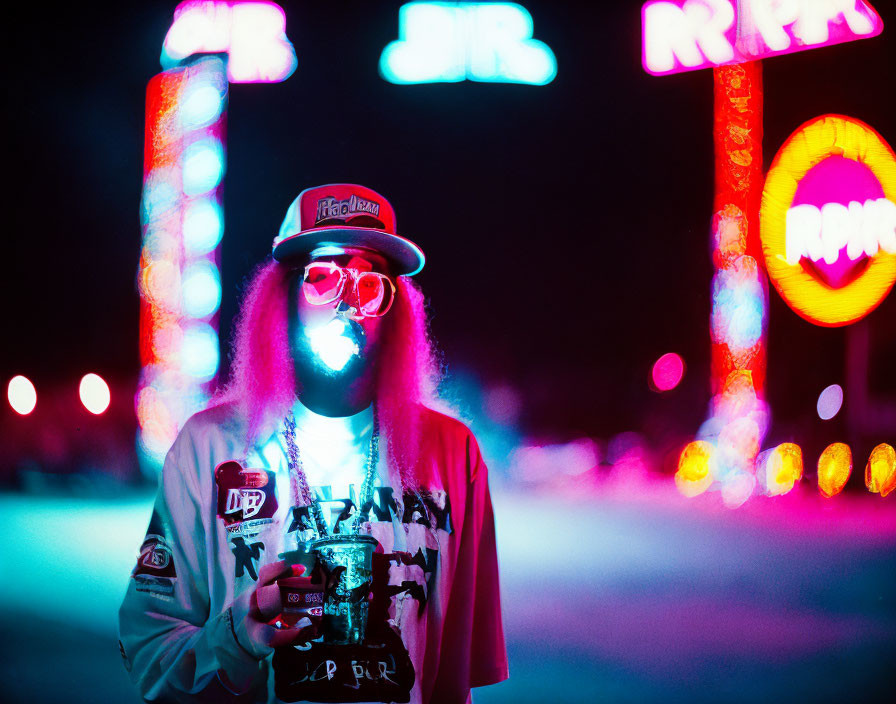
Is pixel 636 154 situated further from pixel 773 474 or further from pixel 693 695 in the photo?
pixel 693 695

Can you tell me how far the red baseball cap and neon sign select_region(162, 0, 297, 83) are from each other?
1.30 m

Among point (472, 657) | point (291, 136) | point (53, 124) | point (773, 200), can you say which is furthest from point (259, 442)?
point (773, 200)

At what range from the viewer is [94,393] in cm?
322

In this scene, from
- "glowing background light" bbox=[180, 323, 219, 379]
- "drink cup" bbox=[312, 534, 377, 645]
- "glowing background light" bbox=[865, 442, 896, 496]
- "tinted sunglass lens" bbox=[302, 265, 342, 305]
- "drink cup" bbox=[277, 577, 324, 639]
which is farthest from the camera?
"glowing background light" bbox=[865, 442, 896, 496]

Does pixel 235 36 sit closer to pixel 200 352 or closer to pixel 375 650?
pixel 200 352

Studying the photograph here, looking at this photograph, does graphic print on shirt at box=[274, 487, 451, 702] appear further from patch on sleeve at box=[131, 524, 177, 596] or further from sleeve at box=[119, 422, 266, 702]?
patch on sleeve at box=[131, 524, 177, 596]

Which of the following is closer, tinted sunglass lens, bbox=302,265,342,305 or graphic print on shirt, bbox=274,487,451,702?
graphic print on shirt, bbox=274,487,451,702

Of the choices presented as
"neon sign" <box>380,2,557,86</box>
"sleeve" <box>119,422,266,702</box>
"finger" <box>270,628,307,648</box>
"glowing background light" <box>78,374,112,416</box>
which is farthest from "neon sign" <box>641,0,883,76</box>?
"glowing background light" <box>78,374,112,416</box>

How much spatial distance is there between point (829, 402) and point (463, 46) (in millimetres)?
3444

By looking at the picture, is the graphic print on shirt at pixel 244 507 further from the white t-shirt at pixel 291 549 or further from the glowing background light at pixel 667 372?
the glowing background light at pixel 667 372

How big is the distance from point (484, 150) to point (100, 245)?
1771mm

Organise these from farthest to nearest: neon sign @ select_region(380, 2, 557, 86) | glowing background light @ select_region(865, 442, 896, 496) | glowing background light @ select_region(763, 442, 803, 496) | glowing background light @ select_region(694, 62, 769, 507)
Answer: glowing background light @ select_region(865, 442, 896, 496)
glowing background light @ select_region(763, 442, 803, 496)
glowing background light @ select_region(694, 62, 769, 507)
neon sign @ select_region(380, 2, 557, 86)

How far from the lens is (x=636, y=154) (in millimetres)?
3383

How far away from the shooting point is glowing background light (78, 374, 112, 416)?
3.18m
